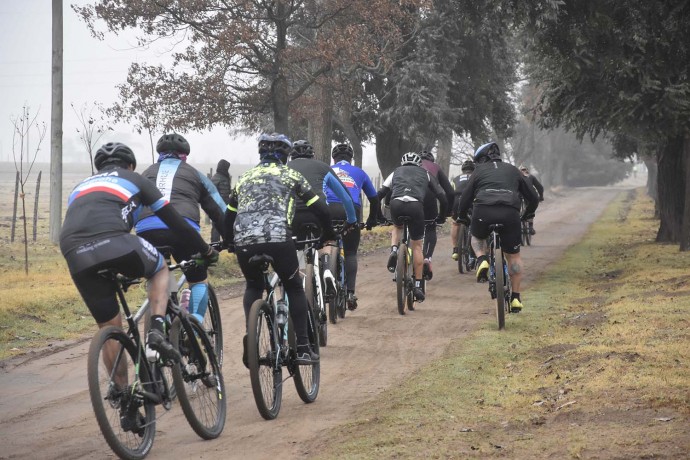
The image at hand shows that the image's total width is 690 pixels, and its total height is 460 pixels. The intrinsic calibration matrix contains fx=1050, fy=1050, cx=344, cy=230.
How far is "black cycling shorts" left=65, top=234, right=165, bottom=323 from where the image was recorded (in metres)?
6.51

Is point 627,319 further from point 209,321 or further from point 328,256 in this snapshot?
point 209,321

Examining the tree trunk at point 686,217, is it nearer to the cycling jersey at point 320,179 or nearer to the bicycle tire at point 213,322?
the cycling jersey at point 320,179

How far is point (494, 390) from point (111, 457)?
3531 mm

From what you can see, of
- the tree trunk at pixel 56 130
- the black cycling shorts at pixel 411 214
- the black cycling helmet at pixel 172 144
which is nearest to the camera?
the black cycling helmet at pixel 172 144

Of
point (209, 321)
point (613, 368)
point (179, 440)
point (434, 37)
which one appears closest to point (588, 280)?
point (613, 368)

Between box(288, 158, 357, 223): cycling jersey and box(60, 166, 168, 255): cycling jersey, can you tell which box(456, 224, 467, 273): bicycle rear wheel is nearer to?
box(288, 158, 357, 223): cycling jersey

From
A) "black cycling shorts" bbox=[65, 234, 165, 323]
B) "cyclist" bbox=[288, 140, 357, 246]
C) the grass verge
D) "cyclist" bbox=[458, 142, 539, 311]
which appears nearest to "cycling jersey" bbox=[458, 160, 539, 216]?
"cyclist" bbox=[458, 142, 539, 311]

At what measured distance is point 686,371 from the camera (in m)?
8.92

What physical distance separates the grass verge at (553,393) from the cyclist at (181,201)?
177cm

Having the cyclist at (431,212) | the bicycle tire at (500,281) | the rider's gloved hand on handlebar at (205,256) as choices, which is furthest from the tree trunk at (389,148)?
the rider's gloved hand on handlebar at (205,256)

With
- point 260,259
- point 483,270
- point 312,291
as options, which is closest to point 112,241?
point 260,259

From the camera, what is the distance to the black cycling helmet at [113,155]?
704 centimetres

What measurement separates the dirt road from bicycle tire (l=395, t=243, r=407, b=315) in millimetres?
194

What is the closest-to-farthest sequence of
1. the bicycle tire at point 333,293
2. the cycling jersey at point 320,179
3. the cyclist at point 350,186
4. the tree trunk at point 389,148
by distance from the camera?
1. the cycling jersey at point 320,179
2. the bicycle tire at point 333,293
3. the cyclist at point 350,186
4. the tree trunk at point 389,148
